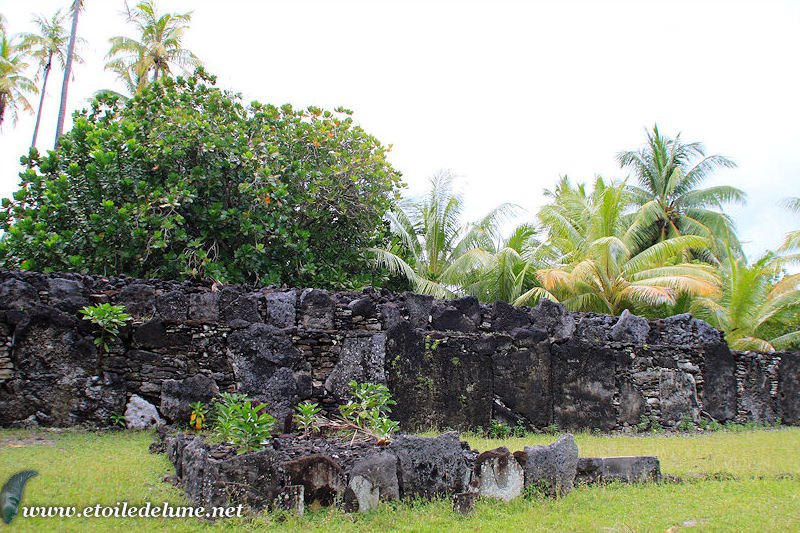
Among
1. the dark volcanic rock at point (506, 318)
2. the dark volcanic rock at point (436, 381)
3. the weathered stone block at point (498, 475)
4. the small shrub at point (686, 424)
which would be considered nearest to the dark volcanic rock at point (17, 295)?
the dark volcanic rock at point (436, 381)

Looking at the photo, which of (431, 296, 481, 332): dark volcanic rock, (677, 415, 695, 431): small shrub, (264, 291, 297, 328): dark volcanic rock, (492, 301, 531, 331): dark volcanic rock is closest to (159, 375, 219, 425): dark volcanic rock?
(264, 291, 297, 328): dark volcanic rock

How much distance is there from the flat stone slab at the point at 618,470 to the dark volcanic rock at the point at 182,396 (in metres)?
4.80

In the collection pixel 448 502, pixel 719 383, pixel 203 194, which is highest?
pixel 203 194

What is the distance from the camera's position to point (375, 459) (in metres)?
5.69

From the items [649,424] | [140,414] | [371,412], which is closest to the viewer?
[371,412]

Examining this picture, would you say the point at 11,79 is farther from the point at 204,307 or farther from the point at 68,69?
the point at 204,307

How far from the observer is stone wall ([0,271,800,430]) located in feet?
28.5

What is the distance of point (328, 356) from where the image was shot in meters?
9.59

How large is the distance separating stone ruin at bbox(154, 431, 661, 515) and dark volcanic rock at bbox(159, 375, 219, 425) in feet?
6.98

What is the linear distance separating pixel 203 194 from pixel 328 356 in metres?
5.84

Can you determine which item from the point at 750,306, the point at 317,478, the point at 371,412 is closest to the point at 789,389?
the point at 750,306

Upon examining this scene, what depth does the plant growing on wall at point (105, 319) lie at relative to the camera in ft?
28.9

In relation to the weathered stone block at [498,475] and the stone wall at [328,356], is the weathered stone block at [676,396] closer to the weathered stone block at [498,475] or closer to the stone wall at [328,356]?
the stone wall at [328,356]

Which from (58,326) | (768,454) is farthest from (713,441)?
(58,326)
